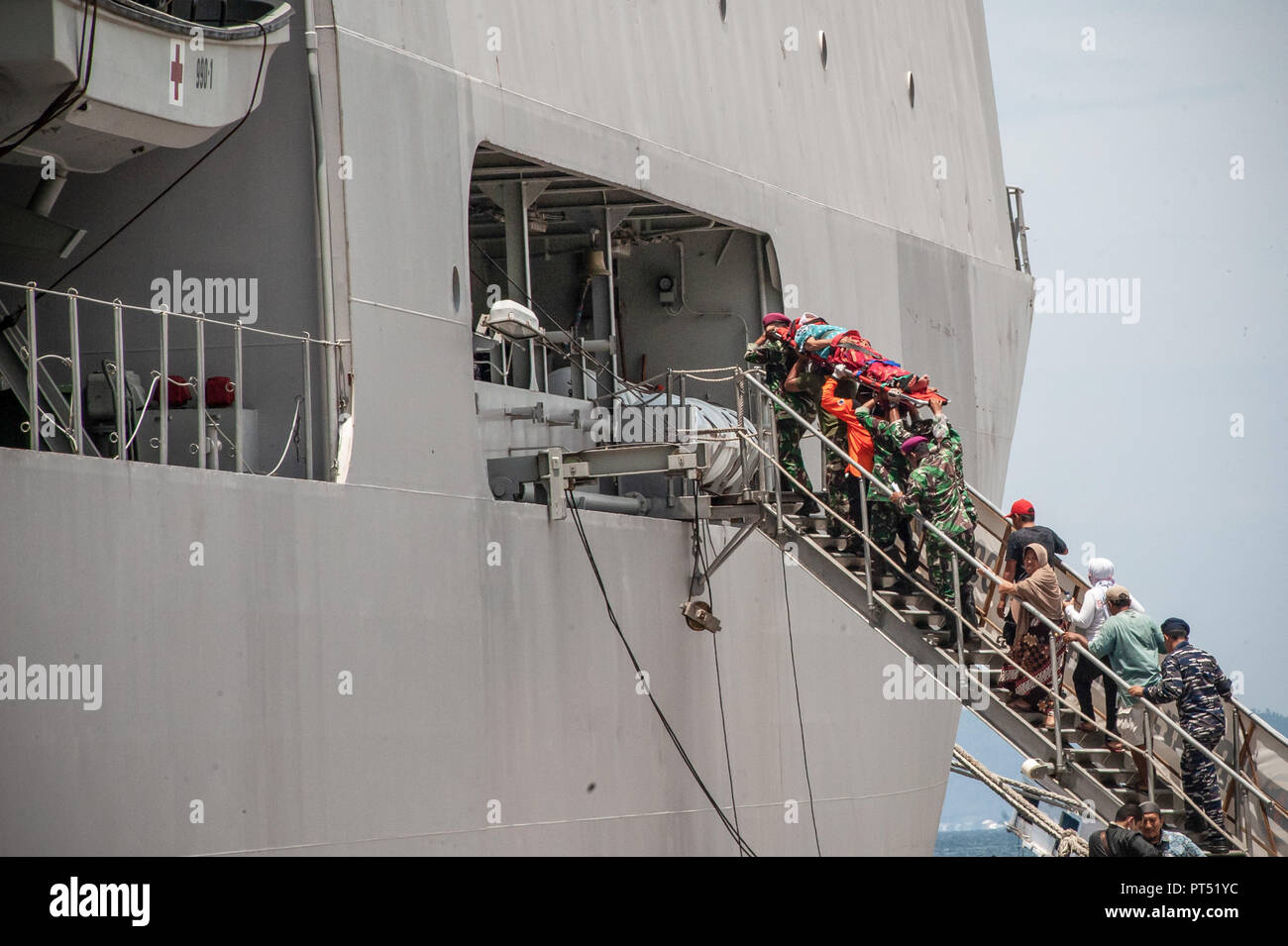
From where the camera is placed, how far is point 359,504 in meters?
9.52

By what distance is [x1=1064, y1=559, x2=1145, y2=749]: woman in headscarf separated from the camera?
11008 mm

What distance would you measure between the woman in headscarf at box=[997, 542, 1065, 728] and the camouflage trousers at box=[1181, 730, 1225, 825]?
830mm

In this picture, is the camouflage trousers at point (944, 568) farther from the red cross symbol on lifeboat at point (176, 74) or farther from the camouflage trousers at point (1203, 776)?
the red cross symbol on lifeboat at point (176, 74)

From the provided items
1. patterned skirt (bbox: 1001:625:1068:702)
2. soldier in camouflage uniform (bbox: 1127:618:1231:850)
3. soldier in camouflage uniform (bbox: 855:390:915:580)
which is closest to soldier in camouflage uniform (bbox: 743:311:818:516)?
soldier in camouflage uniform (bbox: 855:390:915:580)

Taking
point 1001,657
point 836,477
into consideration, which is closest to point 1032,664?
point 1001,657

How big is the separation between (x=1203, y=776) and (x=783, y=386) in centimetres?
366

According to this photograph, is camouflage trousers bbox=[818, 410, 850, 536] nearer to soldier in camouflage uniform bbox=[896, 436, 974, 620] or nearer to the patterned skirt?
soldier in camouflage uniform bbox=[896, 436, 974, 620]

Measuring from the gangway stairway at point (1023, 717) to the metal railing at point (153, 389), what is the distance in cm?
322

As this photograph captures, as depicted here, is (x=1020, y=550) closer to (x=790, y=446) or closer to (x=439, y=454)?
(x=790, y=446)

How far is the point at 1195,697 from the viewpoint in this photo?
10586 mm

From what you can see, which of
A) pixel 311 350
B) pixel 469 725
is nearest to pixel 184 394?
pixel 311 350

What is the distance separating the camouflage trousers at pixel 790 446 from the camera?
465 inches

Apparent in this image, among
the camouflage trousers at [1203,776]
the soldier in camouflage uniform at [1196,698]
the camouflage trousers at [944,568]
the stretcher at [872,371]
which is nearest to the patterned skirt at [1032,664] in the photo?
the camouflage trousers at [944,568]
